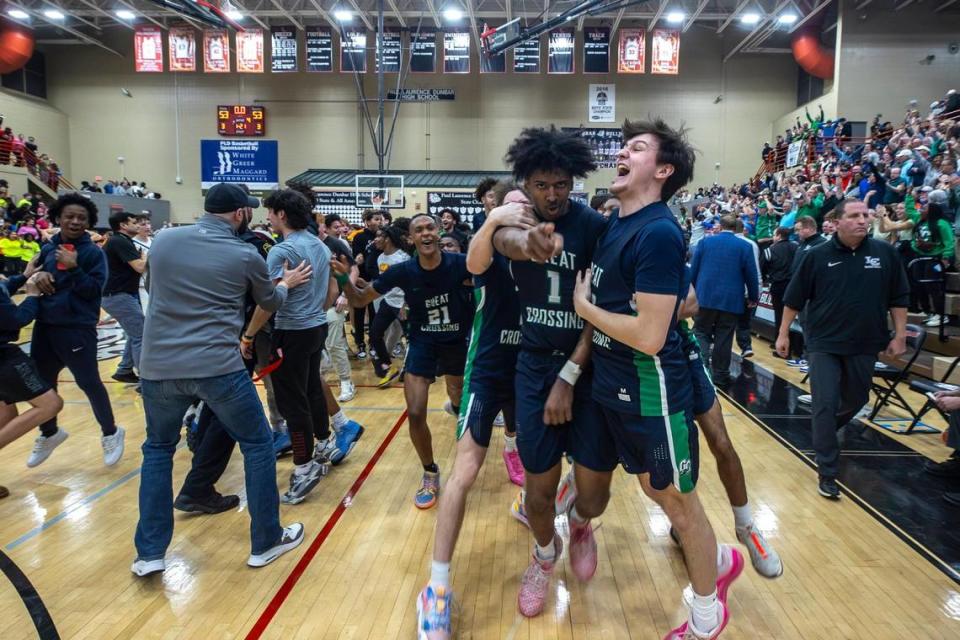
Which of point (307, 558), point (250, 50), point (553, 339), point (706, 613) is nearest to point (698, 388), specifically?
point (553, 339)

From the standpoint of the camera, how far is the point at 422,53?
737 inches

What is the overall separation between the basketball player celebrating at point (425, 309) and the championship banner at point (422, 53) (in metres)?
16.7

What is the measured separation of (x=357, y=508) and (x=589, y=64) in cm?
1809

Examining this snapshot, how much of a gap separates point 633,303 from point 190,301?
2.02m

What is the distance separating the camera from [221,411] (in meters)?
2.87

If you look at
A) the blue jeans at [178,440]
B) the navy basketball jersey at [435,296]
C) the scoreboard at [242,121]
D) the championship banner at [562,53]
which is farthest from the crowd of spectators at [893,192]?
the scoreboard at [242,121]

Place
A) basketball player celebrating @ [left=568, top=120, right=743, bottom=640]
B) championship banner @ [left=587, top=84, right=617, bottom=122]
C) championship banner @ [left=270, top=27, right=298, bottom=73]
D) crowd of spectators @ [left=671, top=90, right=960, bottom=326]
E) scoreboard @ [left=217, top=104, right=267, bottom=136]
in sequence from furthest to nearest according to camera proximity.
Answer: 1. scoreboard @ [left=217, top=104, right=267, bottom=136]
2. championship banner @ [left=587, top=84, right=617, bottom=122]
3. championship banner @ [left=270, top=27, right=298, bottom=73]
4. crowd of spectators @ [left=671, top=90, right=960, bottom=326]
5. basketball player celebrating @ [left=568, top=120, right=743, bottom=640]

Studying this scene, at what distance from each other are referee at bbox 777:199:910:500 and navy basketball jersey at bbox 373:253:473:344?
2.30 meters

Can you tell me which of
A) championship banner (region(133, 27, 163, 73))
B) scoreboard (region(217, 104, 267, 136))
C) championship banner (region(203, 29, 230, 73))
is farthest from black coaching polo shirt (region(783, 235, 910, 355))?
scoreboard (region(217, 104, 267, 136))

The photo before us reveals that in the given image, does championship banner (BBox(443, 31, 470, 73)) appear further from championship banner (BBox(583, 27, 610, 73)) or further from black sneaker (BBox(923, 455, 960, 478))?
black sneaker (BBox(923, 455, 960, 478))

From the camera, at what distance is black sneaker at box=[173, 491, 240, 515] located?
3625 millimetres

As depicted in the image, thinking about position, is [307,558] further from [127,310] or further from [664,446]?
[127,310]

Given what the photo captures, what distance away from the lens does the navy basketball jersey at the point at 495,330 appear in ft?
9.29

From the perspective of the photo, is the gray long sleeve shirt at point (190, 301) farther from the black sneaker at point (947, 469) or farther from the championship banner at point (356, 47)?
the championship banner at point (356, 47)
